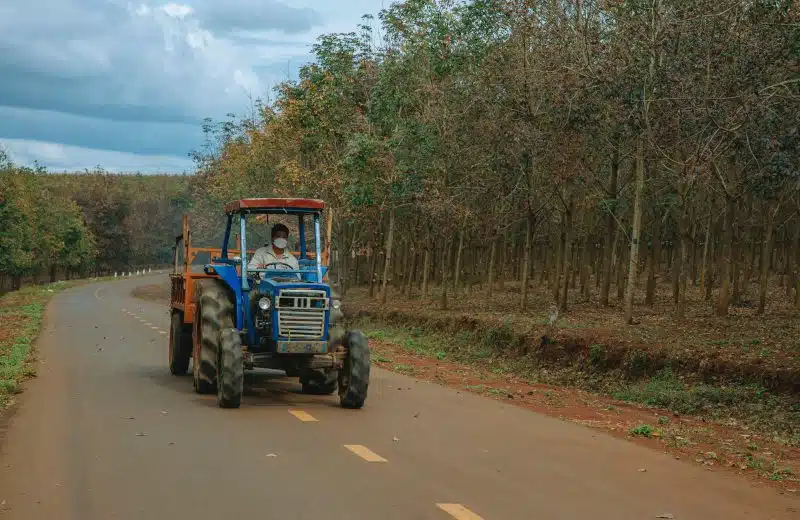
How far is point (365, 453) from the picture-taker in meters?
10.7

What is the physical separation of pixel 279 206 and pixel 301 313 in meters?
1.88

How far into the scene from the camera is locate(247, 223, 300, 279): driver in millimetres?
15234

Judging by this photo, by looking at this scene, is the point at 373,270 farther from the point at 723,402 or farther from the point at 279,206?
the point at 279,206

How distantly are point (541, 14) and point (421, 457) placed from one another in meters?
22.0

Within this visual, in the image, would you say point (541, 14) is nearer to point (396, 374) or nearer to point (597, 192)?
point (597, 192)

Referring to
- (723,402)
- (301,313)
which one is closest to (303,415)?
(301,313)

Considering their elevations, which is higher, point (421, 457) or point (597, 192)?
point (597, 192)

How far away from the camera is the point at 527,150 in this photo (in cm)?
3180

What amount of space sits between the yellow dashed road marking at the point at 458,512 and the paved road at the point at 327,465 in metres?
0.02

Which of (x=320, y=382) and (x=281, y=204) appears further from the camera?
(x=320, y=382)

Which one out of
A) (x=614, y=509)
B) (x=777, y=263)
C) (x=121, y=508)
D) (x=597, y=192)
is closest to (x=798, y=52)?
(x=614, y=509)

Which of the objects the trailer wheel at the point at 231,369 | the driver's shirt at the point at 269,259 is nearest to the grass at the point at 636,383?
the driver's shirt at the point at 269,259

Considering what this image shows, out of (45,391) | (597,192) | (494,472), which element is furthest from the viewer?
(597,192)

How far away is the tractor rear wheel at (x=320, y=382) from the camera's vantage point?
51.3 feet
